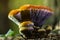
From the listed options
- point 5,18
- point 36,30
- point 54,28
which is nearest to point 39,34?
point 36,30

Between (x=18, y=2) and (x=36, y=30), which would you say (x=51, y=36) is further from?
(x=18, y=2)

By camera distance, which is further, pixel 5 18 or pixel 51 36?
pixel 5 18

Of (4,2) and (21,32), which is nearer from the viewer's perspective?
(21,32)

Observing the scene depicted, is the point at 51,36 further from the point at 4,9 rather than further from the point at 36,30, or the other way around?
the point at 4,9

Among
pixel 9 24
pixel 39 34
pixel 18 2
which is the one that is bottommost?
pixel 39 34

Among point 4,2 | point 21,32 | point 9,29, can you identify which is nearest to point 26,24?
point 21,32

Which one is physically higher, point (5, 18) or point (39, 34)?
point (5, 18)

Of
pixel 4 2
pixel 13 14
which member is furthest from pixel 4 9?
pixel 13 14

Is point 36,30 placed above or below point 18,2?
below
